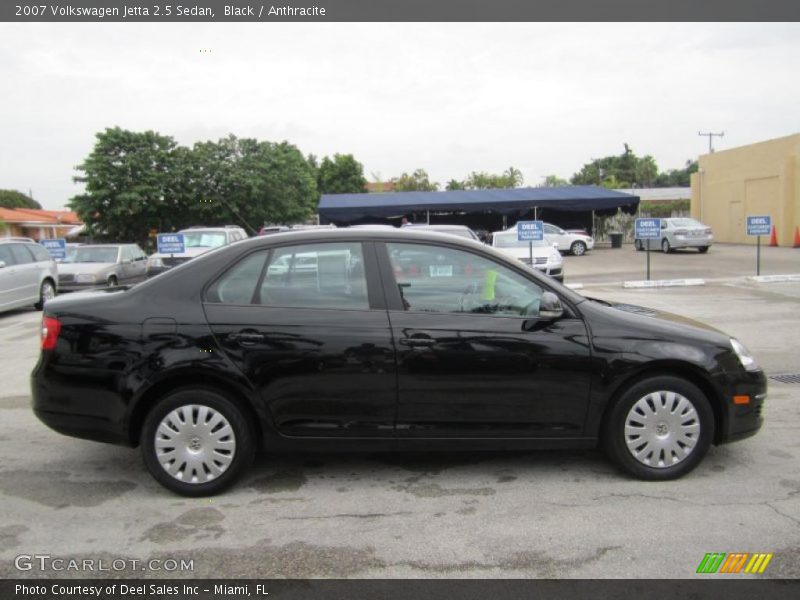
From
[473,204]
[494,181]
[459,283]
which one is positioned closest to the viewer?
[459,283]

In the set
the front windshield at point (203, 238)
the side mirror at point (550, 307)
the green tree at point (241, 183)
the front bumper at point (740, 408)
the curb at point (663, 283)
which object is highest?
the green tree at point (241, 183)

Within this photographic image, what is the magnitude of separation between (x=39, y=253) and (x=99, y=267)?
9.47ft

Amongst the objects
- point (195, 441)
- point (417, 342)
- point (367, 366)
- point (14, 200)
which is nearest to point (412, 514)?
point (367, 366)

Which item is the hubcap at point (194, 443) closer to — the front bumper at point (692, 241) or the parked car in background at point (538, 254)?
the parked car in background at point (538, 254)

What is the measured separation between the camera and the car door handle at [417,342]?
400 centimetres

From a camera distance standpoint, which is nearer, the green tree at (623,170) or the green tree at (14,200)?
the green tree at (14,200)

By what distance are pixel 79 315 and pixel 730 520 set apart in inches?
159

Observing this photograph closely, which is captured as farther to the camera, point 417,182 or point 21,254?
point 417,182

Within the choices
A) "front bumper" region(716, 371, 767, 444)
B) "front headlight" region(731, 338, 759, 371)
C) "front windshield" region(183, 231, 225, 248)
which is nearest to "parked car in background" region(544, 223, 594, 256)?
"front windshield" region(183, 231, 225, 248)

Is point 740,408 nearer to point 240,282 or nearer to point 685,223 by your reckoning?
point 240,282

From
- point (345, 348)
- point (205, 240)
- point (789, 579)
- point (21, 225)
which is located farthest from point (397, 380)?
point (21, 225)

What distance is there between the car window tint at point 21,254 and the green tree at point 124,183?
17.8m

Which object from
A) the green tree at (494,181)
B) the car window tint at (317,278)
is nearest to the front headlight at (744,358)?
the car window tint at (317,278)

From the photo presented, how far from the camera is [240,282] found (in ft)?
13.5
